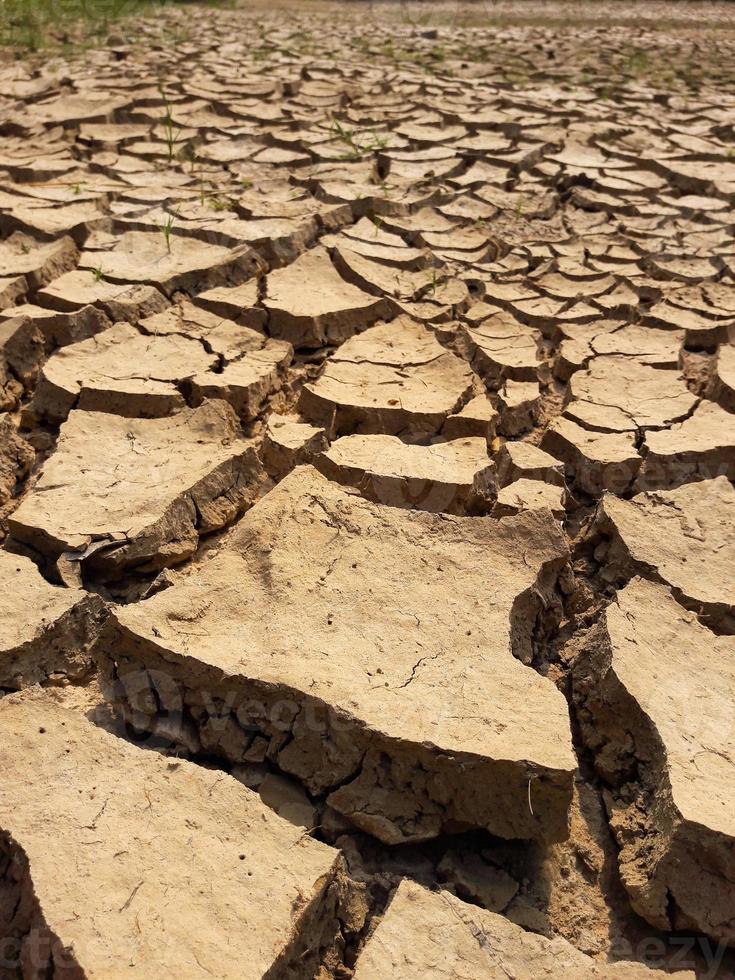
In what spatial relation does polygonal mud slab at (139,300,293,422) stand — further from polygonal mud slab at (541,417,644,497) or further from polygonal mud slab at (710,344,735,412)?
polygonal mud slab at (710,344,735,412)

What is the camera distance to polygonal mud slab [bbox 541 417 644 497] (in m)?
2.16

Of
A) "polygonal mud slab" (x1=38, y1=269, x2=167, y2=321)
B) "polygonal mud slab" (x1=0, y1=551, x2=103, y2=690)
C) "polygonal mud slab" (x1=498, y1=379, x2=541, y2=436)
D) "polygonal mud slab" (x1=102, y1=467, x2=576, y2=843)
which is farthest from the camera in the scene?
"polygonal mud slab" (x1=38, y1=269, x2=167, y2=321)

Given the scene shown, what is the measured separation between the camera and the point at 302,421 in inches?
91.3

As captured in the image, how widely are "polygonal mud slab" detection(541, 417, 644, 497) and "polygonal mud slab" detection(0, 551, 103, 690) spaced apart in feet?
3.85

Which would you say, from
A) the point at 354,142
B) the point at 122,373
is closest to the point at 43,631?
the point at 122,373

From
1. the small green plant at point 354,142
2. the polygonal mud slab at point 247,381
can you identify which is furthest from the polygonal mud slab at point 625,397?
the small green plant at point 354,142

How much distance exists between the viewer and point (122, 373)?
2.38 m

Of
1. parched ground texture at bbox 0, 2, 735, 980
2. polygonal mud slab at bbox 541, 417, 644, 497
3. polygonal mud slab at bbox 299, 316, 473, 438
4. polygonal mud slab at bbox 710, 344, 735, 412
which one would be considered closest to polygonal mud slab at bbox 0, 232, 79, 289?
parched ground texture at bbox 0, 2, 735, 980

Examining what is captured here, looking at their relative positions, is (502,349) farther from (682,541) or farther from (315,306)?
(682,541)

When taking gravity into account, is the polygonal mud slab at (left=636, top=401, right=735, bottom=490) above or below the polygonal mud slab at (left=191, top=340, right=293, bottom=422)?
below

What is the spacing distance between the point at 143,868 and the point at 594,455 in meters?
1.43

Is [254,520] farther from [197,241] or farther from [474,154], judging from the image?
[474,154]

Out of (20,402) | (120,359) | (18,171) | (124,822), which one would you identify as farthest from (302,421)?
(18,171)

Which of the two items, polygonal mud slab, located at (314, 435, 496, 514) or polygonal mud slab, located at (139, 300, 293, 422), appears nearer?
polygonal mud slab, located at (314, 435, 496, 514)
